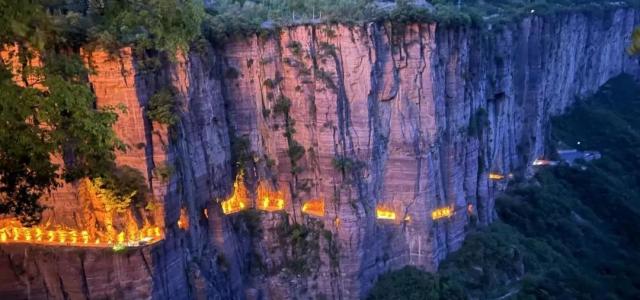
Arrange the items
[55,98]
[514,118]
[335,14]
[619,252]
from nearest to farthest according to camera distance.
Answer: [55,98]
[335,14]
[619,252]
[514,118]

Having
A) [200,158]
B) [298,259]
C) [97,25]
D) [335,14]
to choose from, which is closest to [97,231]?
[200,158]

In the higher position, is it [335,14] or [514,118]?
[335,14]

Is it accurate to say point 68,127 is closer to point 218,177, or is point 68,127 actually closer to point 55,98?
point 55,98

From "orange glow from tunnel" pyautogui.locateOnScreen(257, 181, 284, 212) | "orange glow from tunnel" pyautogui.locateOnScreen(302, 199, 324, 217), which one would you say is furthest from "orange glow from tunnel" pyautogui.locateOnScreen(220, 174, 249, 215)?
"orange glow from tunnel" pyautogui.locateOnScreen(302, 199, 324, 217)

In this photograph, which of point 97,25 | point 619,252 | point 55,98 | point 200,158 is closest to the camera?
point 55,98

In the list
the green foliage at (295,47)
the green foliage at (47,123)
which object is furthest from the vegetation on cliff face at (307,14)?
the green foliage at (47,123)

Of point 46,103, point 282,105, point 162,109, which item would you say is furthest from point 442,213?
point 46,103
